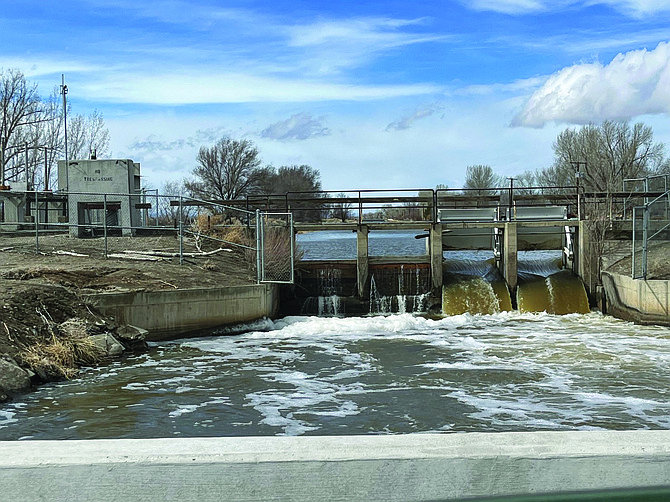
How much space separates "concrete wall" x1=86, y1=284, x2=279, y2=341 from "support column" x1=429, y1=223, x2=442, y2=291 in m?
7.35

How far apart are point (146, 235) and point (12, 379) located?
711 inches

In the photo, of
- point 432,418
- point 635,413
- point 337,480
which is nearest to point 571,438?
point 337,480

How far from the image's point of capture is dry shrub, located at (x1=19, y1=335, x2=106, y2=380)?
1358 centimetres

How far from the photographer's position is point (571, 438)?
8.68 feet

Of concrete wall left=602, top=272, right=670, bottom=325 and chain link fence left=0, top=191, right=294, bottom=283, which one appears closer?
concrete wall left=602, top=272, right=670, bottom=325

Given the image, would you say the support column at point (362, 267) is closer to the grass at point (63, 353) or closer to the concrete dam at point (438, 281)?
the concrete dam at point (438, 281)

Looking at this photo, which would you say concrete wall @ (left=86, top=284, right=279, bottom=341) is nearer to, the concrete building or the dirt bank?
the concrete building

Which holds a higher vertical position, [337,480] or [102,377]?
[337,480]

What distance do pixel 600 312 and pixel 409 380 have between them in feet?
41.8

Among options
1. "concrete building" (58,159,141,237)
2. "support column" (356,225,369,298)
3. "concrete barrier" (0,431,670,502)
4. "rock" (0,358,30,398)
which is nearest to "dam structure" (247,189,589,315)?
"support column" (356,225,369,298)

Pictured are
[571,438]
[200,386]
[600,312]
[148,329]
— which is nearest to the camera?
[571,438]

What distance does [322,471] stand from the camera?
244cm

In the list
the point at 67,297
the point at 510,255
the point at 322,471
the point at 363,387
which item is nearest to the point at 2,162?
the point at 67,297

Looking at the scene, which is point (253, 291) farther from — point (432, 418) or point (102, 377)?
point (432, 418)
